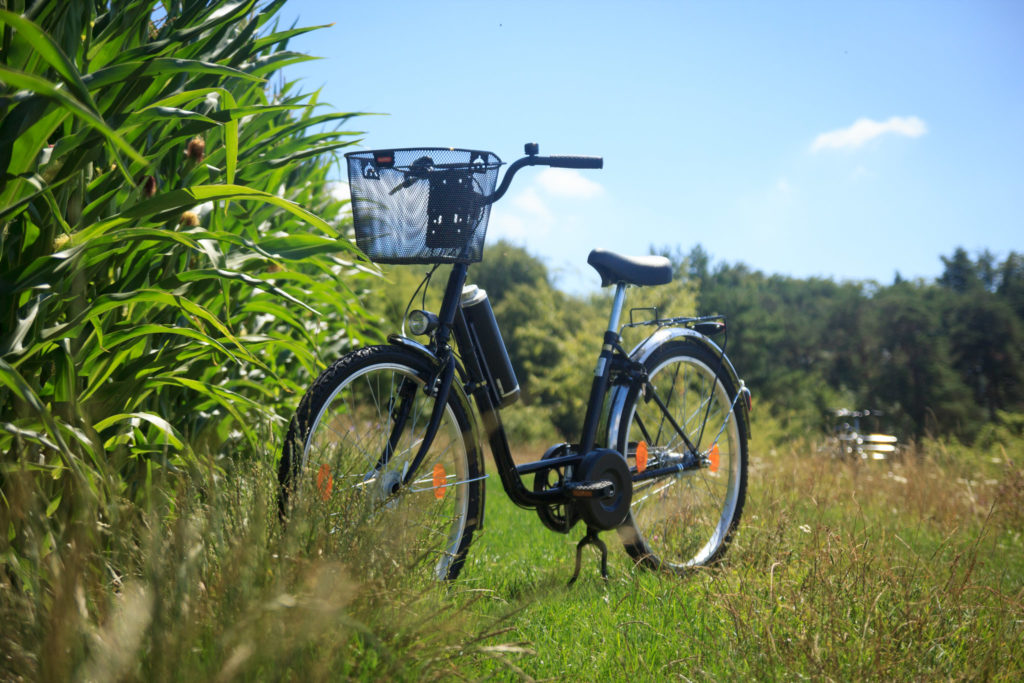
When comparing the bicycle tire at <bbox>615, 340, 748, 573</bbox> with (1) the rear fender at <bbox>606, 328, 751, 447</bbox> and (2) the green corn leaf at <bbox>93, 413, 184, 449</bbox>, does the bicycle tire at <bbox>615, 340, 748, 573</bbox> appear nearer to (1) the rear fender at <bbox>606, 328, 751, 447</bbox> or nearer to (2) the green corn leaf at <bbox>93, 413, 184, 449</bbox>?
(1) the rear fender at <bbox>606, 328, 751, 447</bbox>

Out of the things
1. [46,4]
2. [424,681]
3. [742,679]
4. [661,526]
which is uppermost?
[46,4]

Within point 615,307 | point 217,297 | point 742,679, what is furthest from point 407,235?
point 742,679

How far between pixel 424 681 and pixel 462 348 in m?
1.41

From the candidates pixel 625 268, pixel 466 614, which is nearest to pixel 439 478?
pixel 466 614

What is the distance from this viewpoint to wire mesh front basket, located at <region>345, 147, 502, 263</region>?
2.41m

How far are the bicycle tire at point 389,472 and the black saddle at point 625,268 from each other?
0.92 metres

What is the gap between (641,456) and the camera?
323 cm

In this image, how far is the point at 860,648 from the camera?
192 centimetres

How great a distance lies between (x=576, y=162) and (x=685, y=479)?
5.36 ft

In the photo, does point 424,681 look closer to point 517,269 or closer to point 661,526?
point 661,526

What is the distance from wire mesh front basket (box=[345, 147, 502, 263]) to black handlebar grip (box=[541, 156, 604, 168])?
42 cm

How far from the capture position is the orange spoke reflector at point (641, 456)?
321 centimetres

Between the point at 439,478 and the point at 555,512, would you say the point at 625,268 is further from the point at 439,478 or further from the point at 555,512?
the point at 439,478

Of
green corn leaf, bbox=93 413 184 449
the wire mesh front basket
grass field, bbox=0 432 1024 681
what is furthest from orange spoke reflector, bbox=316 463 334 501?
the wire mesh front basket
